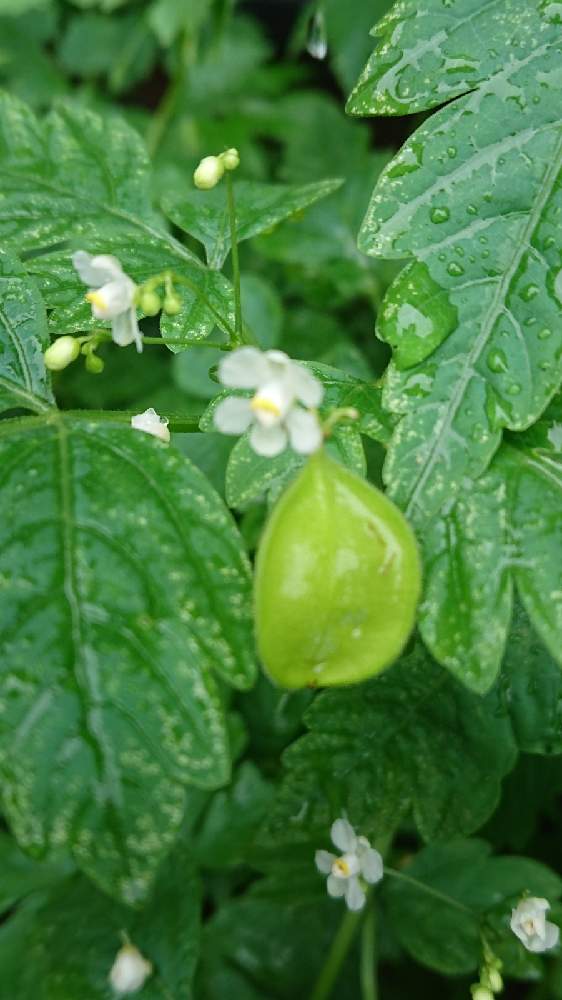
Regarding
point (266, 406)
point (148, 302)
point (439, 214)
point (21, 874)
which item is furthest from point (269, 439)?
point (21, 874)

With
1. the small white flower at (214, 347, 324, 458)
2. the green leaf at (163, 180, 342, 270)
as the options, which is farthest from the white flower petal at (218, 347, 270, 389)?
the green leaf at (163, 180, 342, 270)

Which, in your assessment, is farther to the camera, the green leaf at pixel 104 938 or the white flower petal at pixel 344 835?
the green leaf at pixel 104 938

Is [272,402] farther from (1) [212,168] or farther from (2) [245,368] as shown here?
(1) [212,168]

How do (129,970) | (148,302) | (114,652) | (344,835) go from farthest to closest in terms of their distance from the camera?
(129,970), (344,835), (148,302), (114,652)

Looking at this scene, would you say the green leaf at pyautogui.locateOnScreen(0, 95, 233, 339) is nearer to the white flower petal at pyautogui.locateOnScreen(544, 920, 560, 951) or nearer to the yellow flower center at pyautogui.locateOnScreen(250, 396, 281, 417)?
the yellow flower center at pyautogui.locateOnScreen(250, 396, 281, 417)

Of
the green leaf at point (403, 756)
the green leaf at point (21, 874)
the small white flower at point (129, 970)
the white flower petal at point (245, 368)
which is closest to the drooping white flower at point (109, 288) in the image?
the white flower petal at point (245, 368)

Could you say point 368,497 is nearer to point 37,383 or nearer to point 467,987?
point 37,383

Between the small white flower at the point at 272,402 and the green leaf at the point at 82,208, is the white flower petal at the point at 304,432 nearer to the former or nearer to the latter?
the small white flower at the point at 272,402
